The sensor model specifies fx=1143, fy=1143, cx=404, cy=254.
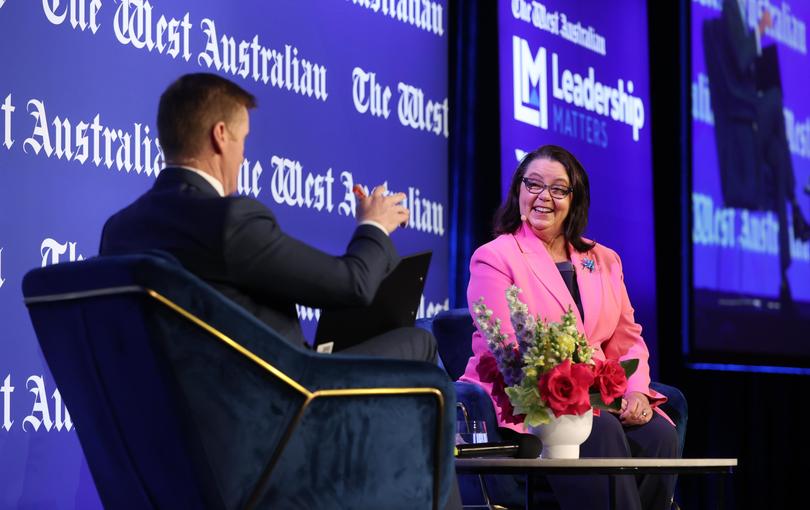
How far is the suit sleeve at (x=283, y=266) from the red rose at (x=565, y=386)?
1.91ft

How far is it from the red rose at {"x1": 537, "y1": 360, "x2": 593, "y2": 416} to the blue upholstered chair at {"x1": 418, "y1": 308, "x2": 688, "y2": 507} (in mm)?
576

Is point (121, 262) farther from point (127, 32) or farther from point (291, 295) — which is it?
Answer: point (127, 32)

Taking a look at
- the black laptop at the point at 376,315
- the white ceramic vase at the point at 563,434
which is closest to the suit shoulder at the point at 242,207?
the black laptop at the point at 376,315

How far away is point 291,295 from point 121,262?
336 mm

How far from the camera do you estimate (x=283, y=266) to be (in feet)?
6.95

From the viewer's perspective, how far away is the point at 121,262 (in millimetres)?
1971

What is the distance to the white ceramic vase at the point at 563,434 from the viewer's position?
106 inches

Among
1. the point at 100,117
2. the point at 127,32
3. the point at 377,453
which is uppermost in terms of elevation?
the point at 127,32

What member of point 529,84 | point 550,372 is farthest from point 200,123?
point 529,84

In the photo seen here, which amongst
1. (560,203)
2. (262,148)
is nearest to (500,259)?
(560,203)

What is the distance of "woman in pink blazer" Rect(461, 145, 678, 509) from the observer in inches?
130

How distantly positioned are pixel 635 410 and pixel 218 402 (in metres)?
1.62

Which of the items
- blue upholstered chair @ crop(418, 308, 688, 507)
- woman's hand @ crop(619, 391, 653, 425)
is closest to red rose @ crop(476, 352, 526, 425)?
blue upholstered chair @ crop(418, 308, 688, 507)

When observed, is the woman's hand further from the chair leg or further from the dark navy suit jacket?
the dark navy suit jacket
